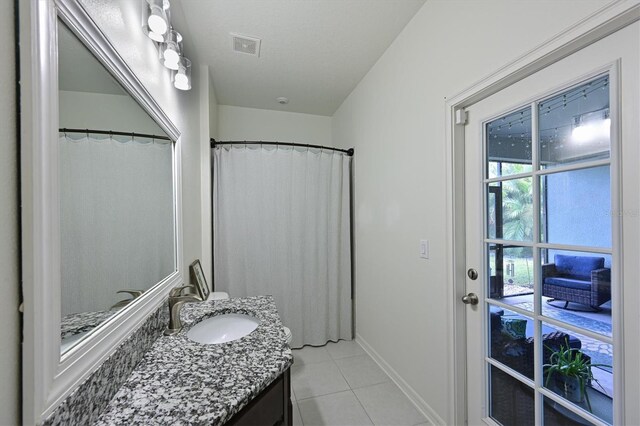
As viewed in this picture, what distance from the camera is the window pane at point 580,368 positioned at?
938mm

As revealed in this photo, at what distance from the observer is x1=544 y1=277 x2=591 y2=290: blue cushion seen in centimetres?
99

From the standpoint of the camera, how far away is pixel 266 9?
1.71 metres

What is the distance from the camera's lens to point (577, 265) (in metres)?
1.01

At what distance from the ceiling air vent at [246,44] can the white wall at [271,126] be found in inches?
42.0

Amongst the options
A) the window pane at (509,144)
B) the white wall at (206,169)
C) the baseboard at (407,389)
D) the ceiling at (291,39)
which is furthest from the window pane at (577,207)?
the white wall at (206,169)

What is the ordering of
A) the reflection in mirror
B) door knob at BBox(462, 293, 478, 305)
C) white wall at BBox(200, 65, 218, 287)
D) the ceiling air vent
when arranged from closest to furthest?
the reflection in mirror
door knob at BBox(462, 293, 478, 305)
the ceiling air vent
white wall at BBox(200, 65, 218, 287)

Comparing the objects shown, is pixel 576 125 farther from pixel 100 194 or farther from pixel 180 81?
pixel 180 81

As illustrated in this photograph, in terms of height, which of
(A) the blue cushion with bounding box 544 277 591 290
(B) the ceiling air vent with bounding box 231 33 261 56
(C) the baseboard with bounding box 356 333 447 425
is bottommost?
(C) the baseboard with bounding box 356 333 447 425

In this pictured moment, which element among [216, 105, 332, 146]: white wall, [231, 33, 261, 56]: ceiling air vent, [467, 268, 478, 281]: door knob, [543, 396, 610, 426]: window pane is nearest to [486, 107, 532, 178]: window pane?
[467, 268, 478, 281]: door knob

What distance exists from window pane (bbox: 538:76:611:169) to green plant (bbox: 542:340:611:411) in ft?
2.39

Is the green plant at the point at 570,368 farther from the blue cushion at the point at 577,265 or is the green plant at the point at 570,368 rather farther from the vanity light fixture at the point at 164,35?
the vanity light fixture at the point at 164,35

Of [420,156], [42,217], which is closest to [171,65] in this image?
[42,217]

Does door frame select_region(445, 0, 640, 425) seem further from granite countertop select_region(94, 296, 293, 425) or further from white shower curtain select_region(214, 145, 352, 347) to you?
white shower curtain select_region(214, 145, 352, 347)

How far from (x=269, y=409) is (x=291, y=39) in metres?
2.21
